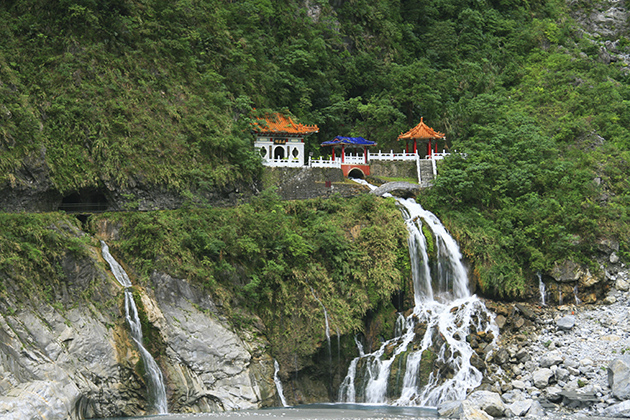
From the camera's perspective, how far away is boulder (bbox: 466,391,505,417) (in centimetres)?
2312

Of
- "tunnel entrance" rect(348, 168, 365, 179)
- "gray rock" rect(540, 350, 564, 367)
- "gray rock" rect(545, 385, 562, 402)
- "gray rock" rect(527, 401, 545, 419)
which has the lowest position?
"gray rock" rect(527, 401, 545, 419)

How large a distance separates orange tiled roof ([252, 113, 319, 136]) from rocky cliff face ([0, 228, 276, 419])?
13530 millimetres

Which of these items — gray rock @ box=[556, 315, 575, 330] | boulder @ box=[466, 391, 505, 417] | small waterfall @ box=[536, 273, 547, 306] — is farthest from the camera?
small waterfall @ box=[536, 273, 547, 306]

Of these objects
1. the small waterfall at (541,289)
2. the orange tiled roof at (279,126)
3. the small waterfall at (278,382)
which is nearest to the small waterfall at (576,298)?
the small waterfall at (541,289)

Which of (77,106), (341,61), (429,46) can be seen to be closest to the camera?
(77,106)

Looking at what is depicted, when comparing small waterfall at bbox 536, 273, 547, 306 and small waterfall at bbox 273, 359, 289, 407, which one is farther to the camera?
small waterfall at bbox 536, 273, 547, 306

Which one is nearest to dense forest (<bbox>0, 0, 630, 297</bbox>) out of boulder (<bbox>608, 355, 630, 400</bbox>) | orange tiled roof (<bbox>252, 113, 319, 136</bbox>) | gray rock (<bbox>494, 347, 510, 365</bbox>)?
orange tiled roof (<bbox>252, 113, 319, 136</bbox>)

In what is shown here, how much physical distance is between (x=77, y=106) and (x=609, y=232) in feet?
89.4

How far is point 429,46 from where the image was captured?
52.4 m

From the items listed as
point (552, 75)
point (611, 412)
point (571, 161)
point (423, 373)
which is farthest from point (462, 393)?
point (552, 75)

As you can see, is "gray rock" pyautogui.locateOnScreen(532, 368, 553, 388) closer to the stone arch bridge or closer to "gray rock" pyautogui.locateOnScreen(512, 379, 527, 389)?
"gray rock" pyautogui.locateOnScreen(512, 379, 527, 389)

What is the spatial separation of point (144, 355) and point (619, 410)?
16.5 m

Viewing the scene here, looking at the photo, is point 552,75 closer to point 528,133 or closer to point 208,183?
point 528,133

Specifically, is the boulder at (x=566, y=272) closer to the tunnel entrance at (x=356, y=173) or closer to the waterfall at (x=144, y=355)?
the tunnel entrance at (x=356, y=173)
